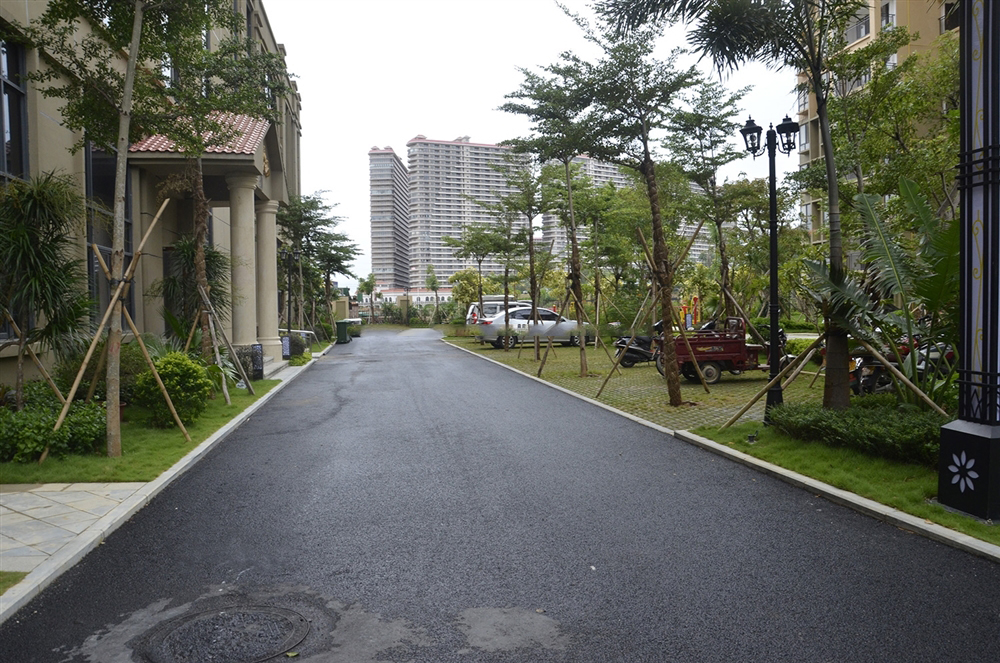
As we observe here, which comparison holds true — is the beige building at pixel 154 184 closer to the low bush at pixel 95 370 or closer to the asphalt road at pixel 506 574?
the low bush at pixel 95 370

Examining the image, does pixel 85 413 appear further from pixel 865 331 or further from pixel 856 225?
pixel 856 225

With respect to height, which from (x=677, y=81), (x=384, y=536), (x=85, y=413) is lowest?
(x=384, y=536)

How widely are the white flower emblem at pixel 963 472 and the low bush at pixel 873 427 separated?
102 centimetres

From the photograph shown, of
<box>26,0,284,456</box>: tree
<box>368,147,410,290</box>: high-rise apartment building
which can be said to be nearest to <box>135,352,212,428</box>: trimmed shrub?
<box>26,0,284,456</box>: tree

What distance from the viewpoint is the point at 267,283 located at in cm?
2259

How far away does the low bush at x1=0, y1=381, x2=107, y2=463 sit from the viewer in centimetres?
810

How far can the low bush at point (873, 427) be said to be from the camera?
7309 mm

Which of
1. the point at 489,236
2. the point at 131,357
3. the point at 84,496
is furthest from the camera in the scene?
the point at 489,236

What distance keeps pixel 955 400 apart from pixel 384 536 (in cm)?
679

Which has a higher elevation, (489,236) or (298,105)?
(298,105)

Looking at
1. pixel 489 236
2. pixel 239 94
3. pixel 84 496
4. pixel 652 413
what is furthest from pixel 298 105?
pixel 84 496

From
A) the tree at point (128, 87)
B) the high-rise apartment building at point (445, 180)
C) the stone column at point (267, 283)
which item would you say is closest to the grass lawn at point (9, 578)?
the tree at point (128, 87)

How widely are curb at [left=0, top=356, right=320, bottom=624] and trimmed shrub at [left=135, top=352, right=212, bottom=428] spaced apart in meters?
1.21

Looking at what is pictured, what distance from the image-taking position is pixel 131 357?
12055mm
